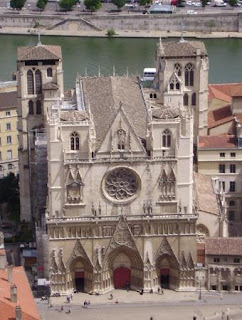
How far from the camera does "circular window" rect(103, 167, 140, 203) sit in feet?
229

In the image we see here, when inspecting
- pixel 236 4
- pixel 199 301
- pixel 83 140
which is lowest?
pixel 199 301

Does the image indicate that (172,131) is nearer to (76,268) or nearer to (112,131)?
(112,131)

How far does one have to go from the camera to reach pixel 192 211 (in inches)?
2783

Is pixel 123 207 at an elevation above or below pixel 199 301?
above

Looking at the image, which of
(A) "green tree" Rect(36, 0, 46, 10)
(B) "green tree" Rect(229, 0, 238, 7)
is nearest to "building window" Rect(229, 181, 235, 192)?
(B) "green tree" Rect(229, 0, 238, 7)

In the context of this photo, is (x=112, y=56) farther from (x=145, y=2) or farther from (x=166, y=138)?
(x=166, y=138)

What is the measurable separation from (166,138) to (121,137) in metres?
3.23

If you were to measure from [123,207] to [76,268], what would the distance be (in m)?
5.72

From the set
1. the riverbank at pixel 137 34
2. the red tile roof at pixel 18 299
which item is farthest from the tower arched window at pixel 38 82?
the riverbank at pixel 137 34

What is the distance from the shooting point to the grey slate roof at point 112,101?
236 feet

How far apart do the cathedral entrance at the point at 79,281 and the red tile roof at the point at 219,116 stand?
20.5 metres

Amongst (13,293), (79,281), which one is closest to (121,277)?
(79,281)

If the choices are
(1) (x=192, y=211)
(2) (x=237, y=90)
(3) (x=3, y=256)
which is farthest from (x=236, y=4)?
(3) (x=3, y=256)

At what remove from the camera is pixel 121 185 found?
70.0 metres
